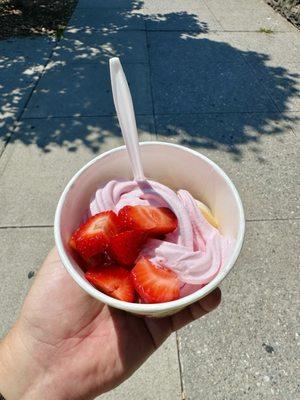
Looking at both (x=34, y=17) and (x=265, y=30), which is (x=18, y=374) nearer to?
(x=265, y=30)

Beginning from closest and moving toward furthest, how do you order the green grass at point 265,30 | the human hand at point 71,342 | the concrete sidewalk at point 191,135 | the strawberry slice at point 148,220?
1. the strawberry slice at point 148,220
2. the human hand at point 71,342
3. the concrete sidewalk at point 191,135
4. the green grass at point 265,30

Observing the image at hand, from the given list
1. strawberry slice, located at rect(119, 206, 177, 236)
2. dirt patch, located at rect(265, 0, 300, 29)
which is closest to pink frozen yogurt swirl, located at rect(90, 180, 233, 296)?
strawberry slice, located at rect(119, 206, 177, 236)

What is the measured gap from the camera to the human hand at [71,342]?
2059mm

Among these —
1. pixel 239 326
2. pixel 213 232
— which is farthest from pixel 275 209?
pixel 213 232

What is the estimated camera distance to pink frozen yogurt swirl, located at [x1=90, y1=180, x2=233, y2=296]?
170cm

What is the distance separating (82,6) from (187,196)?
8790 millimetres

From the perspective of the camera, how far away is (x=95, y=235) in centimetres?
167

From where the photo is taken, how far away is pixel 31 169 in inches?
182

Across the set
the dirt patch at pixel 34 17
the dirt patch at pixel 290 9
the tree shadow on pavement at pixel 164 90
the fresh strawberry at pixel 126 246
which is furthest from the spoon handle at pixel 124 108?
the dirt patch at pixel 290 9

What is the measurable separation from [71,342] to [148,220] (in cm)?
97

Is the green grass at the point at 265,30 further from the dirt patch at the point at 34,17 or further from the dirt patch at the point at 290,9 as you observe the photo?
the dirt patch at the point at 34,17

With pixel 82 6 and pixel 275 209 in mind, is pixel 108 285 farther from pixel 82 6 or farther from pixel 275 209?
pixel 82 6

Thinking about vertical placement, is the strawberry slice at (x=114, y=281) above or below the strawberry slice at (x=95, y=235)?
below

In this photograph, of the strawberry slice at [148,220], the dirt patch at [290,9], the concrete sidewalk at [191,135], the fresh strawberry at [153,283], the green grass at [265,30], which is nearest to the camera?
the fresh strawberry at [153,283]
